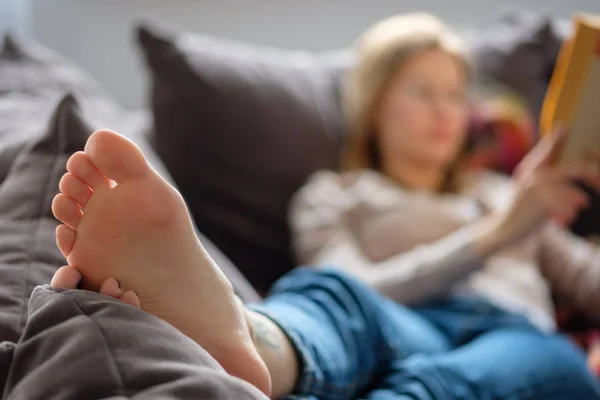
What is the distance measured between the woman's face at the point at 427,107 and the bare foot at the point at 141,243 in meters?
0.77

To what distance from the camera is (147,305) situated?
51 cm

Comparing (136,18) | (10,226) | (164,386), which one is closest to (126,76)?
(136,18)

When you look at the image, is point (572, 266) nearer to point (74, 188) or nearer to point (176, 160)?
point (176, 160)

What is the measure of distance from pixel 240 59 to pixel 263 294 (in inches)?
17.0

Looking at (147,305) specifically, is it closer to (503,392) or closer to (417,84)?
(503,392)

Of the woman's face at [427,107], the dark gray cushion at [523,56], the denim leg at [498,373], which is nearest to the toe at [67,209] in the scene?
the denim leg at [498,373]

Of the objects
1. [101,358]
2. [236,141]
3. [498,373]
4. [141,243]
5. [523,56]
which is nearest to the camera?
[101,358]

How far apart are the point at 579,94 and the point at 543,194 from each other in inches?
6.0

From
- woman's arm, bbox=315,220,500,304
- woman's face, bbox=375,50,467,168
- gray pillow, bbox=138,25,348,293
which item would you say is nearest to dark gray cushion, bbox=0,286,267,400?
woman's arm, bbox=315,220,500,304

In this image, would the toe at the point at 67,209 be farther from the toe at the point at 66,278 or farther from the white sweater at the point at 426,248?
the white sweater at the point at 426,248

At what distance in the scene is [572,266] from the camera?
1.22m

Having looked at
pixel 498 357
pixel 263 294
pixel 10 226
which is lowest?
pixel 263 294

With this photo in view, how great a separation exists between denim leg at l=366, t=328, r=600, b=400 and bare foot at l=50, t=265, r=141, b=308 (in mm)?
284

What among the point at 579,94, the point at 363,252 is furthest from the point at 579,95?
the point at 363,252
